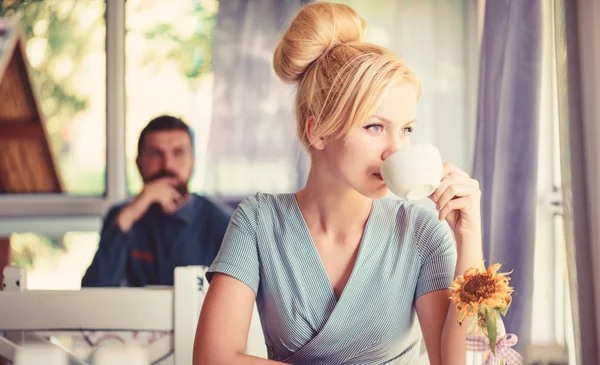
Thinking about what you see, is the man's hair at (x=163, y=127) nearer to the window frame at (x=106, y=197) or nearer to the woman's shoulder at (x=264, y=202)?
the window frame at (x=106, y=197)

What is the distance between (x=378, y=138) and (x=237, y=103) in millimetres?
2290

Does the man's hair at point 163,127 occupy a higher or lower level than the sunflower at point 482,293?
higher

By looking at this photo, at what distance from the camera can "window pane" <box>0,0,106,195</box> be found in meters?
3.49

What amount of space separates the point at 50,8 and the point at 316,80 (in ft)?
9.11

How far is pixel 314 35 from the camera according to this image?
45.7 inches

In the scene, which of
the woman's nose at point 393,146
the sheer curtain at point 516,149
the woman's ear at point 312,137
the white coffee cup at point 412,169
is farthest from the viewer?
the sheer curtain at point 516,149

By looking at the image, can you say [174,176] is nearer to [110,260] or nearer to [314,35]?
[110,260]

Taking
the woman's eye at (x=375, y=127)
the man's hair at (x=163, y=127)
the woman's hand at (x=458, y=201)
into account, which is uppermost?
the man's hair at (x=163, y=127)

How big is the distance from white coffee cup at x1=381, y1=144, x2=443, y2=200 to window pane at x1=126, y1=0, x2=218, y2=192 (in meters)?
2.45

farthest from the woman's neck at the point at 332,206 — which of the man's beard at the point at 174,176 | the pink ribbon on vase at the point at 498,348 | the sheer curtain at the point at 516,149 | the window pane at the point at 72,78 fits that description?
the window pane at the point at 72,78

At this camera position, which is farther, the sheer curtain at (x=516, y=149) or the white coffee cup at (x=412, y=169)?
the sheer curtain at (x=516, y=149)

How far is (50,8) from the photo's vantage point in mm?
3523

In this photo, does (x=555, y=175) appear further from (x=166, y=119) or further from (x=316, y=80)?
(x=316, y=80)

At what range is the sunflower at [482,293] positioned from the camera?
0.82 meters
